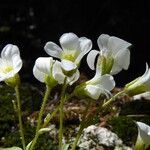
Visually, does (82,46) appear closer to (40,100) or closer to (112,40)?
(112,40)

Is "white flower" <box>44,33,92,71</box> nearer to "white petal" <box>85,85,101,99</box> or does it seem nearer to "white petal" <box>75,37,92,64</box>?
"white petal" <box>75,37,92,64</box>

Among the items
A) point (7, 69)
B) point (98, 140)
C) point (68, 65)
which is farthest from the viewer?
point (98, 140)

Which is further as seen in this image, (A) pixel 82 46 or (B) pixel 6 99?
(B) pixel 6 99

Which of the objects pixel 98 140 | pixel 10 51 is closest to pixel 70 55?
pixel 10 51

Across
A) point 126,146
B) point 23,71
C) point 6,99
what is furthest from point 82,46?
point 23,71

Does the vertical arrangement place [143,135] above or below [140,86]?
below

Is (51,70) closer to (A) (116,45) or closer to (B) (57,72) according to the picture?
(B) (57,72)

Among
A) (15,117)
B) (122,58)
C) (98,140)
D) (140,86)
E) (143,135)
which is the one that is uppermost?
(122,58)
